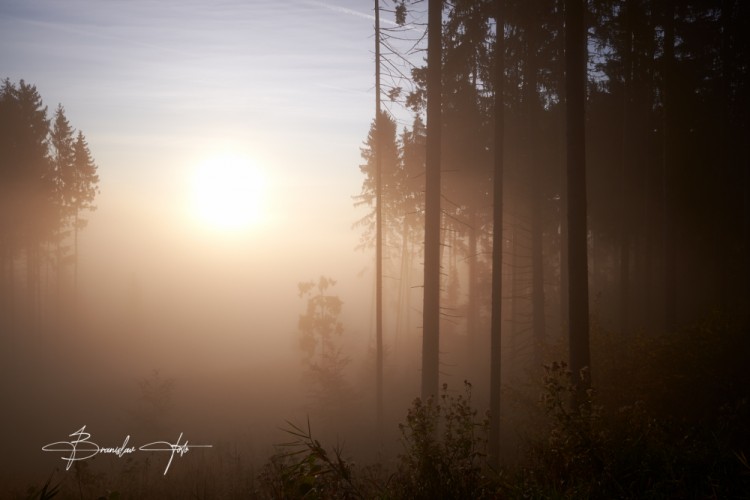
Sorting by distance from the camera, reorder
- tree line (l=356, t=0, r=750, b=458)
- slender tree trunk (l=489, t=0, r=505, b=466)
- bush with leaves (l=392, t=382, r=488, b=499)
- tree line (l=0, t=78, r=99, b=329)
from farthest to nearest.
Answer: tree line (l=0, t=78, r=99, b=329) → tree line (l=356, t=0, r=750, b=458) → slender tree trunk (l=489, t=0, r=505, b=466) → bush with leaves (l=392, t=382, r=488, b=499)

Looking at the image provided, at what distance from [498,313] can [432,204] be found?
3.95 metres

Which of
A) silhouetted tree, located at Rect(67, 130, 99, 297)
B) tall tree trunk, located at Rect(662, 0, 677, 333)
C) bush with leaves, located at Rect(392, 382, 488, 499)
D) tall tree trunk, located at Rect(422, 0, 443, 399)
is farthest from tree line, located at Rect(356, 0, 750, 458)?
silhouetted tree, located at Rect(67, 130, 99, 297)

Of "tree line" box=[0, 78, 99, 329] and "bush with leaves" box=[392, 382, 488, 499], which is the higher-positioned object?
"tree line" box=[0, 78, 99, 329]

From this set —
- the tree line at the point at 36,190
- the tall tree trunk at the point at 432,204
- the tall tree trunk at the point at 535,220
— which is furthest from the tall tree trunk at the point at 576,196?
the tree line at the point at 36,190

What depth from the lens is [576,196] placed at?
9820 mm

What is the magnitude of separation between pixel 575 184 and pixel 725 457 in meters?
6.34

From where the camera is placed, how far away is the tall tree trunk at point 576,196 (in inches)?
380

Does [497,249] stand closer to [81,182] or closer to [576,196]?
[576,196]

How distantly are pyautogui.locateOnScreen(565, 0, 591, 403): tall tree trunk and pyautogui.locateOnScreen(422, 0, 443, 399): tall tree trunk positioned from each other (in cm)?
327

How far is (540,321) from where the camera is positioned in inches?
738

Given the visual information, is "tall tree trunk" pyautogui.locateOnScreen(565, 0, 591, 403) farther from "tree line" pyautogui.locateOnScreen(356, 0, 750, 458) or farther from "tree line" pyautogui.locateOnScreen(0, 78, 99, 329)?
"tree line" pyautogui.locateOnScreen(0, 78, 99, 329)

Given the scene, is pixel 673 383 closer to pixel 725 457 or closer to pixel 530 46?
pixel 725 457

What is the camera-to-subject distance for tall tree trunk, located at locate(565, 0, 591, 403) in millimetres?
9664

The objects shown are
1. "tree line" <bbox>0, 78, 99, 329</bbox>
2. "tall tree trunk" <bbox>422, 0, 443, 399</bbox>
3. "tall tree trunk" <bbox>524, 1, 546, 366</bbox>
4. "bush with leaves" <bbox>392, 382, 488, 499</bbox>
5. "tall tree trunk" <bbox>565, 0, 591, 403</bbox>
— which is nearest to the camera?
"bush with leaves" <bbox>392, 382, 488, 499</bbox>
